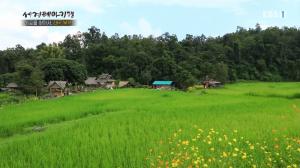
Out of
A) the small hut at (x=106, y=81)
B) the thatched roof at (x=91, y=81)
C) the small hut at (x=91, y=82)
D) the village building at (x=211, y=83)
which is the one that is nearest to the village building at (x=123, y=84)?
the small hut at (x=106, y=81)

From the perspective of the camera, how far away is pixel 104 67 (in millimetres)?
72938

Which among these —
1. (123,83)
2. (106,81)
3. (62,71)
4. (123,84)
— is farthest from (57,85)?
(106,81)

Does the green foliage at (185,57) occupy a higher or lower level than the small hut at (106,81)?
higher

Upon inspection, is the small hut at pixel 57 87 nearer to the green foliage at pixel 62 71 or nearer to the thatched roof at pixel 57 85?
the thatched roof at pixel 57 85

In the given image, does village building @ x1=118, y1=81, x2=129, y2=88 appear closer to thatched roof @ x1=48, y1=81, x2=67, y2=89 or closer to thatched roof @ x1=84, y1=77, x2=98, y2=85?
thatched roof @ x1=84, y1=77, x2=98, y2=85

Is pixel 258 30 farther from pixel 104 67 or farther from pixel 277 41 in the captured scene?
pixel 104 67

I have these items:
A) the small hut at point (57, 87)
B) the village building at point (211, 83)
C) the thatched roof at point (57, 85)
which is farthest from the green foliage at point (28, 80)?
the village building at point (211, 83)

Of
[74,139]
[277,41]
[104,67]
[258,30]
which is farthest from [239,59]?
[74,139]

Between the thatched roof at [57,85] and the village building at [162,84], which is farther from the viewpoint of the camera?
the village building at [162,84]

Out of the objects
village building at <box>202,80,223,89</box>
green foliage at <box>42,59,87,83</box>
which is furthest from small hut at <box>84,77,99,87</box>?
village building at <box>202,80,223,89</box>

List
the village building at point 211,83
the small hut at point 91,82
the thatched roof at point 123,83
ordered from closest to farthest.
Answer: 1. the village building at point 211,83
2. the thatched roof at point 123,83
3. the small hut at point 91,82

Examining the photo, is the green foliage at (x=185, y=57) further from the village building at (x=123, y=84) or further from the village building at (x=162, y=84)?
the village building at (x=123, y=84)

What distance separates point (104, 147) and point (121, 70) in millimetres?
59804

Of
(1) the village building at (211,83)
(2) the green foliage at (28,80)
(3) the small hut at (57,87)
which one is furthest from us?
(1) the village building at (211,83)
